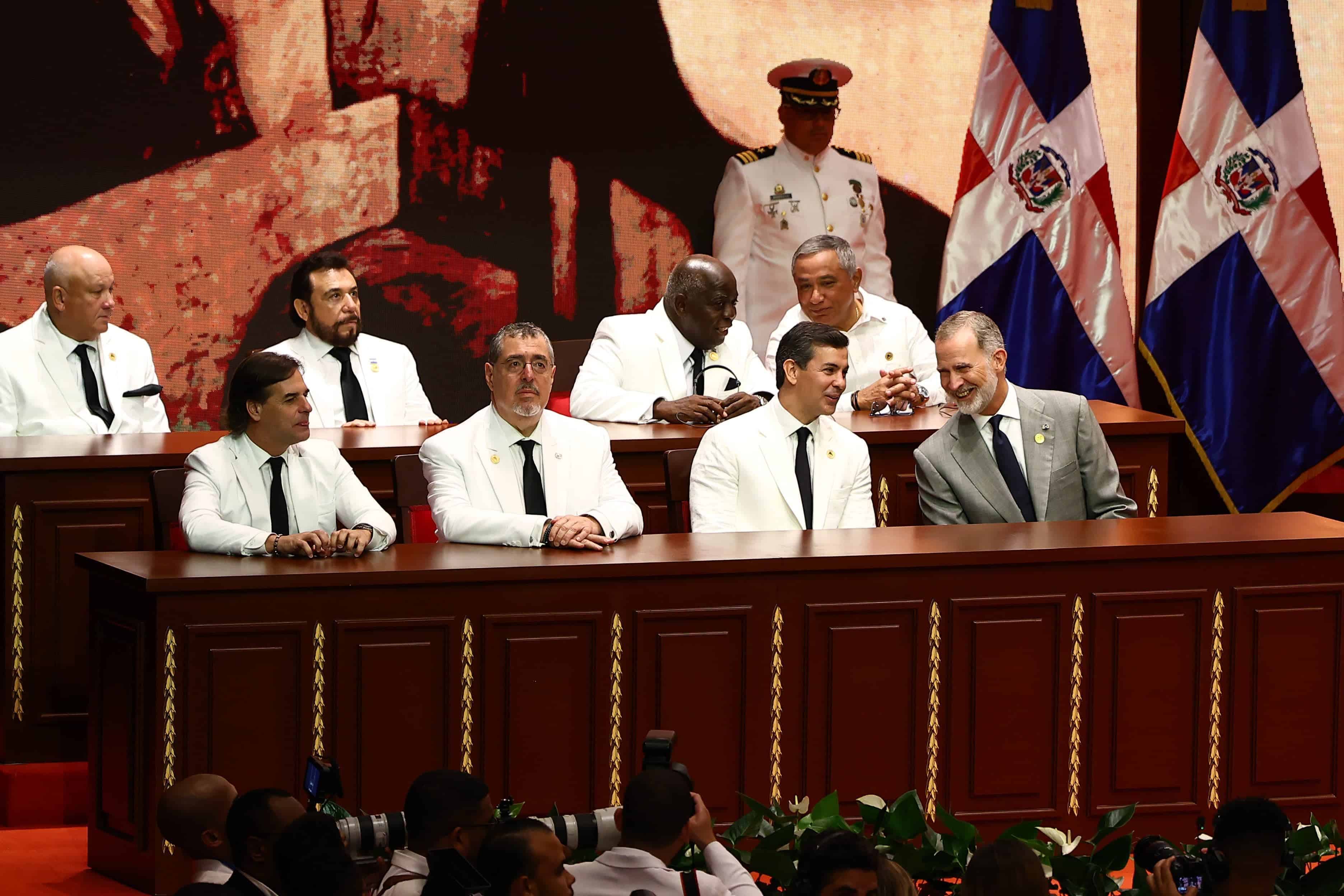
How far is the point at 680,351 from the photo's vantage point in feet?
22.2

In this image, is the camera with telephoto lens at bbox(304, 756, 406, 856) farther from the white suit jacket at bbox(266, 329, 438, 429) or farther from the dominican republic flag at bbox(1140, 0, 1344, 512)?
the dominican republic flag at bbox(1140, 0, 1344, 512)

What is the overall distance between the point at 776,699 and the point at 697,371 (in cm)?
242

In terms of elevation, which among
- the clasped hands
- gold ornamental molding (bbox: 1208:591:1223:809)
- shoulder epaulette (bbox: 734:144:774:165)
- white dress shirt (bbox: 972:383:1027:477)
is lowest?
gold ornamental molding (bbox: 1208:591:1223:809)

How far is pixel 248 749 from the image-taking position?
4.23 m

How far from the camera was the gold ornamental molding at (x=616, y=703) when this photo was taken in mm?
4441

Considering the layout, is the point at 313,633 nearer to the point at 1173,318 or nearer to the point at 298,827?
the point at 298,827

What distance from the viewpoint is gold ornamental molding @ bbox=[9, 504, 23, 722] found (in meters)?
5.16

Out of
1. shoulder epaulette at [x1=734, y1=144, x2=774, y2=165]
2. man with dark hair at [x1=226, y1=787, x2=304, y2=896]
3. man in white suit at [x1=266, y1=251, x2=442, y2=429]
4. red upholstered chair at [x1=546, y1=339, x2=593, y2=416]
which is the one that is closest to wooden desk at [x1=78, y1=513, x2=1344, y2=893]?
man with dark hair at [x1=226, y1=787, x2=304, y2=896]

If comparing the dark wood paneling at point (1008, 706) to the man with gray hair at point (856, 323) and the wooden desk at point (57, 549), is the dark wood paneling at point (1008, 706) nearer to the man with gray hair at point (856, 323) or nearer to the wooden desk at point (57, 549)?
the man with gray hair at point (856, 323)

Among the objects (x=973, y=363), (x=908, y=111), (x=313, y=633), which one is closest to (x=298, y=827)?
(x=313, y=633)

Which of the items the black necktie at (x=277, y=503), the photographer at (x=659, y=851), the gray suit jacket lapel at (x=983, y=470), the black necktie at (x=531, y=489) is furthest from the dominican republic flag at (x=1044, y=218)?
the photographer at (x=659, y=851)

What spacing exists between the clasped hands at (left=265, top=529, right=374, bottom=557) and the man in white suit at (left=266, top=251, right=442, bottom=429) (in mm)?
2274

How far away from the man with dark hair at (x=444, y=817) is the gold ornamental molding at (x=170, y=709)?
4.45 ft

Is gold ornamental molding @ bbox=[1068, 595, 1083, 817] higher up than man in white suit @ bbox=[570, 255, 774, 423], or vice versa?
man in white suit @ bbox=[570, 255, 774, 423]
